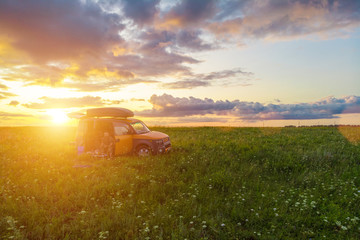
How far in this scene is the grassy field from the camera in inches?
233

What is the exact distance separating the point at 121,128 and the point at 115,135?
21.4 inches

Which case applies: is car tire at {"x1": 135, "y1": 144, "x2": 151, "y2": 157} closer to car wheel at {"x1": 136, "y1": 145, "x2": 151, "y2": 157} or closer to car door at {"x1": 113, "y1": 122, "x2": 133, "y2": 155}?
car wheel at {"x1": 136, "y1": 145, "x2": 151, "y2": 157}

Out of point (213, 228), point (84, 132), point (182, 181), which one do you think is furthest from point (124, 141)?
point (213, 228)

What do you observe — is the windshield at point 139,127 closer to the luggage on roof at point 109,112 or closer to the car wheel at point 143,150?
the luggage on roof at point 109,112

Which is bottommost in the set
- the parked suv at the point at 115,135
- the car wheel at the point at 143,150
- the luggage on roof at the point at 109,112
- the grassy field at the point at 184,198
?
the grassy field at the point at 184,198

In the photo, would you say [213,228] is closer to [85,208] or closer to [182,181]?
[182,181]

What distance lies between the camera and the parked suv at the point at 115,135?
1328 centimetres

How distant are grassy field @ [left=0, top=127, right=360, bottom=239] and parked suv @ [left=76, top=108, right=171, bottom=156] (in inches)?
46.4

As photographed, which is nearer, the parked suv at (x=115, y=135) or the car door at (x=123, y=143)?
the parked suv at (x=115, y=135)

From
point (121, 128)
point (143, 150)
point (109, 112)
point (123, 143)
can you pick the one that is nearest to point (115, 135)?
point (121, 128)

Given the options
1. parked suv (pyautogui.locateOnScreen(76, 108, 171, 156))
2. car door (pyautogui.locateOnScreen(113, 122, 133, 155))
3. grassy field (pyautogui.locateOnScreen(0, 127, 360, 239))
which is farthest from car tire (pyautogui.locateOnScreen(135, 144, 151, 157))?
grassy field (pyautogui.locateOnScreen(0, 127, 360, 239))

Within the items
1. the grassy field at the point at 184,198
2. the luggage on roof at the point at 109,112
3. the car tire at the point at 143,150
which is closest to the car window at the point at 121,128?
the luggage on roof at the point at 109,112

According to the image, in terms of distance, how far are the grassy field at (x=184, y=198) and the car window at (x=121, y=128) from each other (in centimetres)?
→ 178

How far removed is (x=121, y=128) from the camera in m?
13.8
